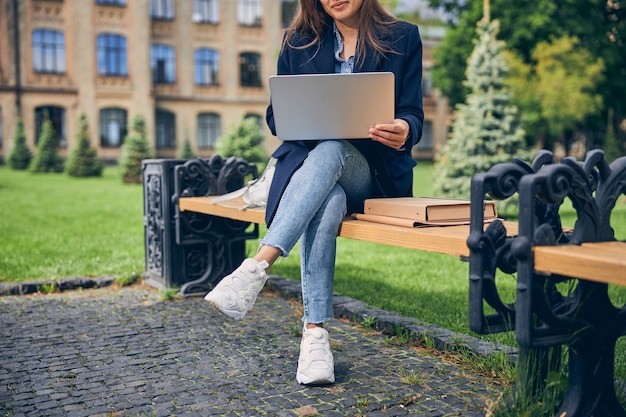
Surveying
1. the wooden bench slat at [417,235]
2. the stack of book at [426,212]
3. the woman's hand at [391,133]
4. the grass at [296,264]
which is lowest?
the grass at [296,264]

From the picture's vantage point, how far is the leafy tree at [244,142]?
57.7 ft

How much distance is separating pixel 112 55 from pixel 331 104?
31049 mm

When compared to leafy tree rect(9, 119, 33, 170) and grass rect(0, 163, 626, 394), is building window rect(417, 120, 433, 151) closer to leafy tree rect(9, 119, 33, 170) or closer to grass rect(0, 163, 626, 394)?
leafy tree rect(9, 119, 33, 170)

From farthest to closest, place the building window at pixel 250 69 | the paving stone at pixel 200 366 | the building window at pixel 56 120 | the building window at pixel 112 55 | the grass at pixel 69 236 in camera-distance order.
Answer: the building window at pixel 250 69 → the building window at pixel 112 55 → the building window at pixel 56 120 → the grass at pixel 69 236 → the paving stone at pixel 200 366

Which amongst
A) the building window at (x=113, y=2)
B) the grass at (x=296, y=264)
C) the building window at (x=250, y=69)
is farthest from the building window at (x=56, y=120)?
the grass at (x=296, y=264)

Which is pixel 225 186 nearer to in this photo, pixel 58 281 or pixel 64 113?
pixel 58 281

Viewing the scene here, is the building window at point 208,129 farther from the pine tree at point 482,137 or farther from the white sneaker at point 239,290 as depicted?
the white sneaker at point 239,290

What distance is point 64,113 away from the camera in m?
31.5

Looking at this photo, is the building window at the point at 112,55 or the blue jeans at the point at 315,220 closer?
the blue jeans at the point at 315,220

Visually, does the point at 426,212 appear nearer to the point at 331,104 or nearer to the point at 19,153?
the point at 331,104

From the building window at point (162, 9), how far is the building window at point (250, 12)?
11.0 ft

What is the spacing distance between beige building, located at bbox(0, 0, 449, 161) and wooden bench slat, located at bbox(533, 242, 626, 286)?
31.3 metres

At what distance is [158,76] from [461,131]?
24.5 metres

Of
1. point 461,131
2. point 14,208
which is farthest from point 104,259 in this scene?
point 461,131
